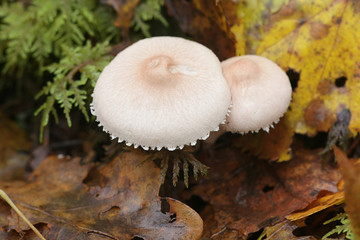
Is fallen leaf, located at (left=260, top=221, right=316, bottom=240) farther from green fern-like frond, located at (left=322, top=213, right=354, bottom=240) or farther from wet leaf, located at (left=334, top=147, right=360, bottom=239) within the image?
wet leaf, located at (left=334, top=147, right=360, bottom=239)

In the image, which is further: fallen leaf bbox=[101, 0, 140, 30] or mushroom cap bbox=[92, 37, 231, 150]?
fallen leaf bbox=[101, 0, 140, 30]

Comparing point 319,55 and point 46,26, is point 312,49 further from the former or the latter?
point 46,26

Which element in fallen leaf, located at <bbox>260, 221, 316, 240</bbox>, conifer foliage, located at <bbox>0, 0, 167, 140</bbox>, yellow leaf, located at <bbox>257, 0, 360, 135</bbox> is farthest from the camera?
conifer foliage, located at <bbox>0, 0, 167, 140</bbox>

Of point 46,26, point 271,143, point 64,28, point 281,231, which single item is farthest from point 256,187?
point 46,26

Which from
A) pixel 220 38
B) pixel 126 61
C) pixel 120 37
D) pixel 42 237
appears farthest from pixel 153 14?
pixel 42 237

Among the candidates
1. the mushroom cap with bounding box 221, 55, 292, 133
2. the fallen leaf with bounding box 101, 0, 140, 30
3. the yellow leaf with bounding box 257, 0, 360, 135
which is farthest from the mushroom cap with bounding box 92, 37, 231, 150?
the fallen leaf with bounding box 101, 0, 140, 30

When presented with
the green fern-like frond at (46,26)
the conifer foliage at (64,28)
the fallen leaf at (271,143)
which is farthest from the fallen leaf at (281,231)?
the green fern-like frond at (46,26)
